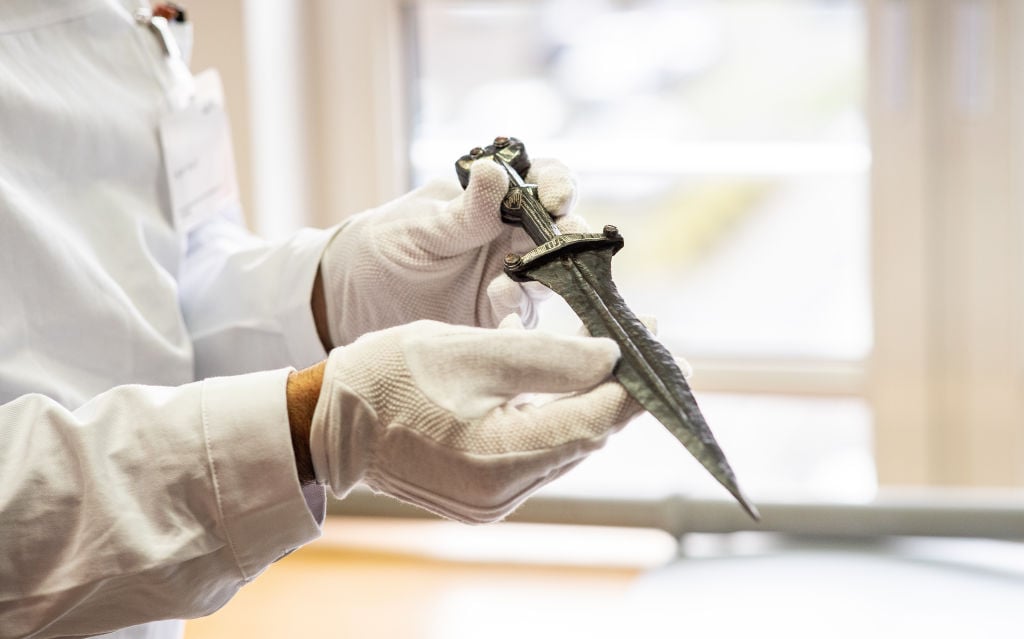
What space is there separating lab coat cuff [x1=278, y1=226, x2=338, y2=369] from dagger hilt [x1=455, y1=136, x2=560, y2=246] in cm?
14

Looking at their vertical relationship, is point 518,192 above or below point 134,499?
above

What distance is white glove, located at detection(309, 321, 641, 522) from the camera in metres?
0.51

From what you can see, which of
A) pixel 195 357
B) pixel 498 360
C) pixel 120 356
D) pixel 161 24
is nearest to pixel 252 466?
pixel 498 360

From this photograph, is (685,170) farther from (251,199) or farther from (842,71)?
(251,199)

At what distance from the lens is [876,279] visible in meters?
1.48

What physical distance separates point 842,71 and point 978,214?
0.29 meters

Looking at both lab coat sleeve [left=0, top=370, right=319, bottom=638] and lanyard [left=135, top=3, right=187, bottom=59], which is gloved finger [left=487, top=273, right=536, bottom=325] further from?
lanyard [left=135, top=3, right=187, bottom=59]

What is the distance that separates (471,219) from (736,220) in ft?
3.17

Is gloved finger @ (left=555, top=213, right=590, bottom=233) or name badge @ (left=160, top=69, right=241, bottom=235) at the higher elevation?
name badge @ (left=160, top=69, right=241, bottom=235)

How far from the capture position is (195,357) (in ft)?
2.82

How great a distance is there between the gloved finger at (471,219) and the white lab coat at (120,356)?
124 mm

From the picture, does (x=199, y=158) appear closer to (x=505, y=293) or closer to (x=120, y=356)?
(x=120, y=356)

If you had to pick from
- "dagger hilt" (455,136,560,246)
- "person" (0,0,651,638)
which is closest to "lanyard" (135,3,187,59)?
"person" (0,0,651,638)

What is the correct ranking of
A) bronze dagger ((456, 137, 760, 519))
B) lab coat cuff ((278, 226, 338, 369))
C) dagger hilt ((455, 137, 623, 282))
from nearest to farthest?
bronze dagger ((456, 137, 760, 519))
dagger hilt ((455, 137, 623, 282))
lab coat cuff ((278, 226, 338, 369))
